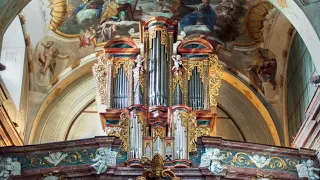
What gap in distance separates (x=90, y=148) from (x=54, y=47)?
21.2 ft

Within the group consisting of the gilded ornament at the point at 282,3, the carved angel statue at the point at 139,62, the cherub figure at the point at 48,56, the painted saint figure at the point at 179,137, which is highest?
the cherub figure at the point at 48,56

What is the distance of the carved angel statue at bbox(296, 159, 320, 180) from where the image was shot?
2050cm

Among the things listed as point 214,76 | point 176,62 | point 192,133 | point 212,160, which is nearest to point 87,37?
point 176,62

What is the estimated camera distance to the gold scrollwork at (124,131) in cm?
2058

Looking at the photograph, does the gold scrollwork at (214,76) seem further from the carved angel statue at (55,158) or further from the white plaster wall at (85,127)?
the carved angel statue at (55,158)

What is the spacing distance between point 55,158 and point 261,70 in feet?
27.5

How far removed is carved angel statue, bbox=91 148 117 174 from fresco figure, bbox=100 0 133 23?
6905 mm

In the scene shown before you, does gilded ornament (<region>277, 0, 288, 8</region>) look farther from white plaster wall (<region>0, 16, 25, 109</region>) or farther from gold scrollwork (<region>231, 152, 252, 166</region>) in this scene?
white plaster wall (<region>0, 16, 25, 109</region>)

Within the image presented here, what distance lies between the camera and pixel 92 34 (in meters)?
26.5

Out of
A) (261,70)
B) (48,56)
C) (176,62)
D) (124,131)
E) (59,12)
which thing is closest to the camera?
(124,131)

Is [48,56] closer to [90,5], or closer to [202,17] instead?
[90,5]

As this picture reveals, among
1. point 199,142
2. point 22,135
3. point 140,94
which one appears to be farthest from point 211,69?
point 22,135

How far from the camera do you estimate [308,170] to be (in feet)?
67.7

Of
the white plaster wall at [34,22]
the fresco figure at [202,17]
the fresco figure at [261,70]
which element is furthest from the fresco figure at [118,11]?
the fresco figure at [261,70]
